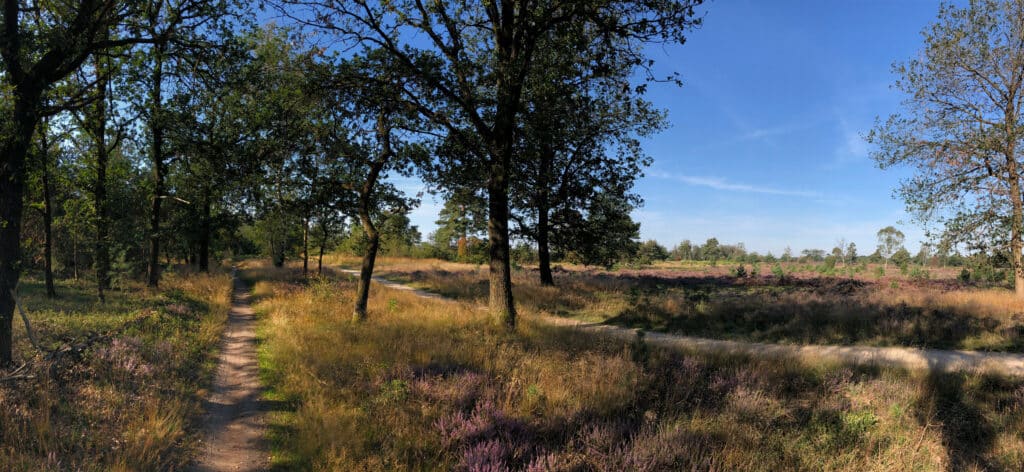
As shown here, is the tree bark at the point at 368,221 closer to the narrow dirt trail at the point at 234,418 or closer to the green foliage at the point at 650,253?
the narrow dirt trail at the point at 234,418

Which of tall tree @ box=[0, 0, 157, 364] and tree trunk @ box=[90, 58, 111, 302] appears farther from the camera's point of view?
tree trunk @ box=[90, 58, 111, 302]

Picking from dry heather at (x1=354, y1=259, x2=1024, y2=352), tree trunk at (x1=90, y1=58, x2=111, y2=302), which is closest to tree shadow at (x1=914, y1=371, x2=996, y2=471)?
dry heather at (x1=354, y1=259, x2=1024, y2=352)

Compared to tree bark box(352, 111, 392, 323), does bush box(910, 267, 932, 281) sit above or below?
below

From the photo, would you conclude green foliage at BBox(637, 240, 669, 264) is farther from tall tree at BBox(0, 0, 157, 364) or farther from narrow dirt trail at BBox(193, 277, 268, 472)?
tall tree at BBox(0, 0, 157, 364)

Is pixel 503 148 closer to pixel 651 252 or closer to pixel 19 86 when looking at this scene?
pixel 19 86

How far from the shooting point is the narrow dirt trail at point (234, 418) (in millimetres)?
4484

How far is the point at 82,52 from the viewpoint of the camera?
6.89 m

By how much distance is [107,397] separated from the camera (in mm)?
5230

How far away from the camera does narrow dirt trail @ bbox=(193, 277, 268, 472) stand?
14.7 feet

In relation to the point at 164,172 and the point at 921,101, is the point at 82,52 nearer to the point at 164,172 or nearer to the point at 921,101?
the point at 164,172

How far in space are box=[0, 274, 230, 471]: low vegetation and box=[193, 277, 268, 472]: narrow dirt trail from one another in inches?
7.8

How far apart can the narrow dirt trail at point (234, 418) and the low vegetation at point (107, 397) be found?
0.65 feet

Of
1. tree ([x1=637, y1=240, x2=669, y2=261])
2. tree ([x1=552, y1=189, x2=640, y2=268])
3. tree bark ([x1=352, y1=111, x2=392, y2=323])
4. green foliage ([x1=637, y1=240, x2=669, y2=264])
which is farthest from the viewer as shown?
tree ([x1=637, y1=240, x2=669, y2=261])

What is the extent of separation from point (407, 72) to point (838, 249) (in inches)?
4585
